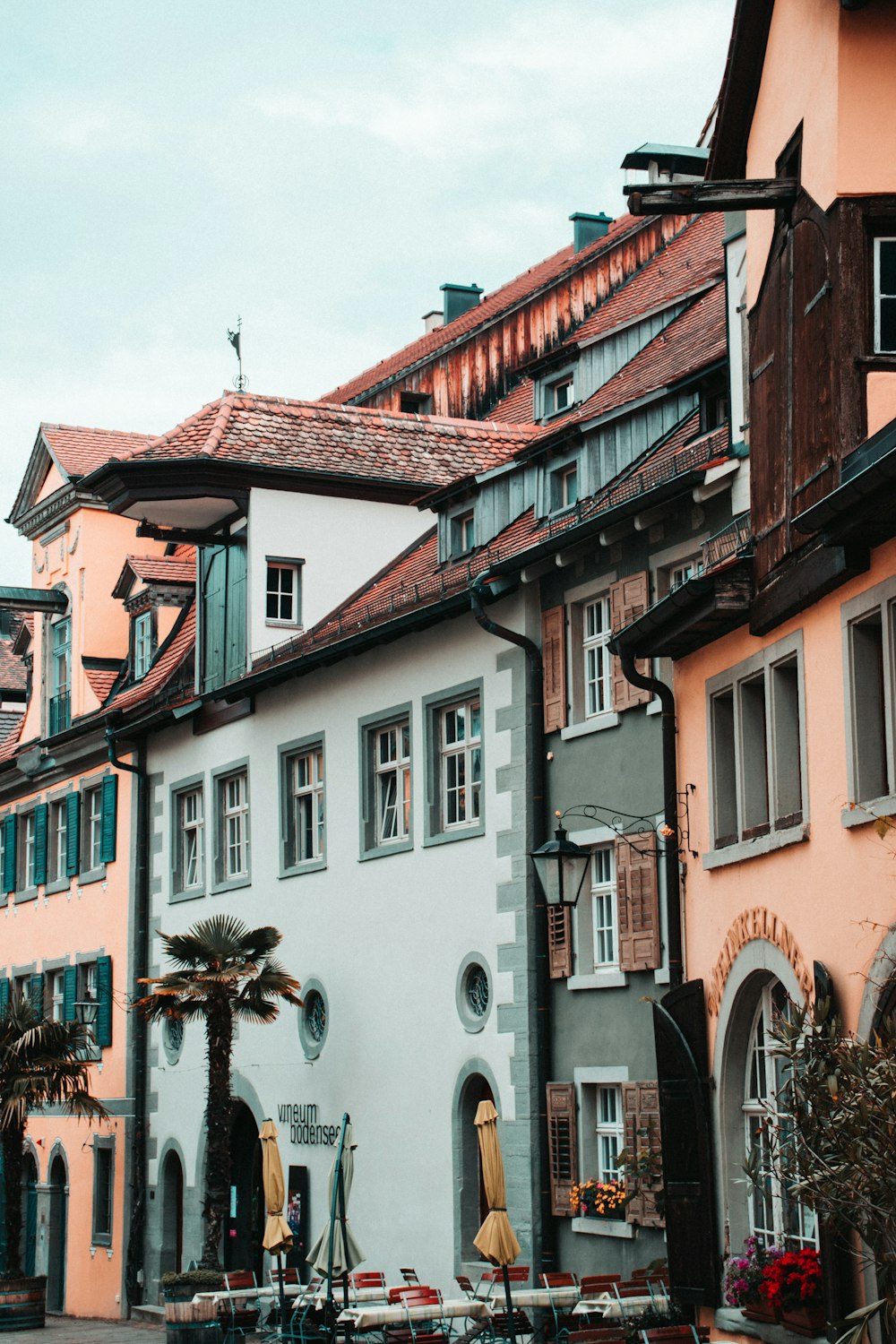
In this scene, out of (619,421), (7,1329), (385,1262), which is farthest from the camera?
(7,1329)

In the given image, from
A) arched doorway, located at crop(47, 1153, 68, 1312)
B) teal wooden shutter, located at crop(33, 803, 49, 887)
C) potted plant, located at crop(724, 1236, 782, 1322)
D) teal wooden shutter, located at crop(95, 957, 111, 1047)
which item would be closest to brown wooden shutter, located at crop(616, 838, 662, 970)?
potted plant, located at crop(724, 1236, 782, 1322)

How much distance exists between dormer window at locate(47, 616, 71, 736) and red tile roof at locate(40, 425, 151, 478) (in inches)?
101

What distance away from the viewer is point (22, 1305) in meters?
28.9

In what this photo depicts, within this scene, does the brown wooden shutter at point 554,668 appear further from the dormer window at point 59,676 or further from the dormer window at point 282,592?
the dormer window at point 59,676

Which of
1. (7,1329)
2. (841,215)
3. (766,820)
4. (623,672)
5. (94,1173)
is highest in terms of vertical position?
(841,215)

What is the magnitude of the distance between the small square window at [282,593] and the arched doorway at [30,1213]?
1157cm

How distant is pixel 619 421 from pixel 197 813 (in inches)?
445

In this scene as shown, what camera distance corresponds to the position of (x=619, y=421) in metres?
21.2

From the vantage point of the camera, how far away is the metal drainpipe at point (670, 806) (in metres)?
17.6

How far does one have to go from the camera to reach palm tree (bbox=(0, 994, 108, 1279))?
29.3 metres

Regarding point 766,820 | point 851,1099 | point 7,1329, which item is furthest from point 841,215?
point 7,1329

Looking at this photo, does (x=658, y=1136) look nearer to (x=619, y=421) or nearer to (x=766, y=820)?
(x=766, y=820)

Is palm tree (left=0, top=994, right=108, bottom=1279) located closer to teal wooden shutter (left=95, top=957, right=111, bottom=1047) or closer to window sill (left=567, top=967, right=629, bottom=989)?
teal wooden shutter (left=95, top=957, right=111, bottom=1047)

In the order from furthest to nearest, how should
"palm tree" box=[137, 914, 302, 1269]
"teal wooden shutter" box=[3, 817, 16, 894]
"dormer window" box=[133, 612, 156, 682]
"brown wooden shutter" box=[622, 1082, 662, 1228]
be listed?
"teal wooden shutter" box=[3, 817, 16, 894] → "dormer window" box=[133, 612, 156, 682] → "palm tree" box=[137, 914, 302, 1269] → "brown wooden shutter" box=[622, 1082, 662, 1228]
